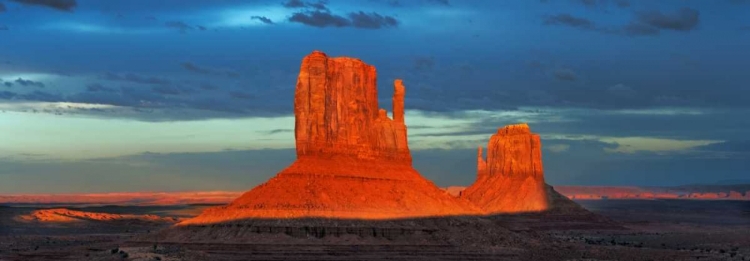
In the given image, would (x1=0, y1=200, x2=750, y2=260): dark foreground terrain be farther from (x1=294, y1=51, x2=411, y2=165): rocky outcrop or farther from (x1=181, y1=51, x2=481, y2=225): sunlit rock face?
(x1=294, y1=51, x2=411, y2=165): rocky outcrop

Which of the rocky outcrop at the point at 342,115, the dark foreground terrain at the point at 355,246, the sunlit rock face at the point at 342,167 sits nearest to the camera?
the dark foreground terrain at the point at 355,246

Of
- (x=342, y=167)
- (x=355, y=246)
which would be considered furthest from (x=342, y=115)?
(x=355, y=246)

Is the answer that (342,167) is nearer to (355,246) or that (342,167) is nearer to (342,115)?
(342,115)

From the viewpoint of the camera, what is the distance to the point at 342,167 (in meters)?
121

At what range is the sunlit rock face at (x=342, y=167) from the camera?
115250 mm

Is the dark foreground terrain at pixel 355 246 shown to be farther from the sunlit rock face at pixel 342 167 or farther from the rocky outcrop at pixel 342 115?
the rocky outcrop at pixel 342 115

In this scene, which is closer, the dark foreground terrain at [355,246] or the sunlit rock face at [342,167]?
the dark foreground terrain at [355,246]

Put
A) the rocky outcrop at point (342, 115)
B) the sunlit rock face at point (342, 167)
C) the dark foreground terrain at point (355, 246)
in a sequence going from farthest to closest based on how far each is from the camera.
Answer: the rocky outcrop at point (342, 115), the sunlit rock face at point (342, 167), the dark foreground terrain at point (355, 246)

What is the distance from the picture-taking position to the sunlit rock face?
115250mm

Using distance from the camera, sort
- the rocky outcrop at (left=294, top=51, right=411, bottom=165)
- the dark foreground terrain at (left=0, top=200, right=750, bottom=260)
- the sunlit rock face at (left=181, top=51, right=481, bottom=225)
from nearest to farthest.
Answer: the dark foreground terrain at (left=0, top=200, right=750, bottom=260)
the sunlit rock face at (left=181, top=51, right=481, bottom=225)
the rocky outcrop at (left=294, top=51, right=411, bottom=165)

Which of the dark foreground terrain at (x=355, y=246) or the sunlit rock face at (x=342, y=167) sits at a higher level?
the sunlit rock face at (x=342, y=167)

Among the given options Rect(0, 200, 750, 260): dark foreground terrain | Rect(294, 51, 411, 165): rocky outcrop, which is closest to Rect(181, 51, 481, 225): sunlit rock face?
Rect(294, 51, 411, 165): rocky outcrop

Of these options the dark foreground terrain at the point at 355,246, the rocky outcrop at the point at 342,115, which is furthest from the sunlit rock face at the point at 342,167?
the dark foreground terrain at the point at 355,246

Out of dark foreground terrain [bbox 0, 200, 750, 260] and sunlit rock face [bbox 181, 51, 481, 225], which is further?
sunlit rock face [bbox 181, 51, 481, 225]
